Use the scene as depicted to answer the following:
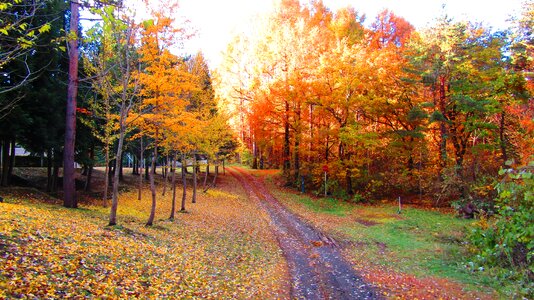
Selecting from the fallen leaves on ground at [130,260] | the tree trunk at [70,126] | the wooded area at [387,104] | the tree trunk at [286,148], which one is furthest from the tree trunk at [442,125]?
the tree trunk at [70,126]

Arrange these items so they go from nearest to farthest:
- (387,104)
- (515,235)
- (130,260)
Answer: (515,235) → (130,260) → (387,104)

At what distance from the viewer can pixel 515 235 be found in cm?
630

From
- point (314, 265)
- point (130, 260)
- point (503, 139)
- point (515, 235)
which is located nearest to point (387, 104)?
A: point (503, 139)

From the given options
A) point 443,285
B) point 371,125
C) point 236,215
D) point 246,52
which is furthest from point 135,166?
point 443,285

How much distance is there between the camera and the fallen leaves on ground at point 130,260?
17.2ft

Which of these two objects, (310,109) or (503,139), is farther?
(310,109)

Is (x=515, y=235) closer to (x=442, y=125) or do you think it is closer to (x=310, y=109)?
(x=442, y=125)

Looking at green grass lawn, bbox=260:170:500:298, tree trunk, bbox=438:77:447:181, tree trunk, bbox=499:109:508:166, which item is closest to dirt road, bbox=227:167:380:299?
green grass lawn, bbox=260:170:500:298

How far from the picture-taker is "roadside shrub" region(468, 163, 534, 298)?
229 inches

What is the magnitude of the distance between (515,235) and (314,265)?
5281mm

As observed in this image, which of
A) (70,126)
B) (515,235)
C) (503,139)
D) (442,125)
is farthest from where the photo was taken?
(442,125)

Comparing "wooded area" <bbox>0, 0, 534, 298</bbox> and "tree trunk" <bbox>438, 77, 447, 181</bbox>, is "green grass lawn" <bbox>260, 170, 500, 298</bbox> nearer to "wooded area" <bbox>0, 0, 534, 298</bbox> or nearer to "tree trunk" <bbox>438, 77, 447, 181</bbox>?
"wooded area" <bbox>0, 0, 534, 298</bbox>

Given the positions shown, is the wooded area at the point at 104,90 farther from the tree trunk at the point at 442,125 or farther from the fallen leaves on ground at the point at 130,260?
the tree trunk at the point at 442,125

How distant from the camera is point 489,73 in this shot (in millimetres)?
19953
